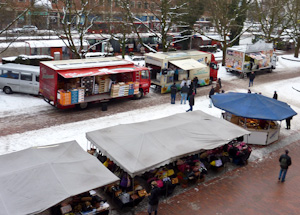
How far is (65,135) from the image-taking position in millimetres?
16109

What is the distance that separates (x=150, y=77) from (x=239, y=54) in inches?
387

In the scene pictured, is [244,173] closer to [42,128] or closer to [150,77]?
[42,128]

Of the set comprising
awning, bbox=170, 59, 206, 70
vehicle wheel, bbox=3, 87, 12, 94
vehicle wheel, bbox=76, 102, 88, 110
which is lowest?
vehicle wheel, bbox=76, 102, 88, 110

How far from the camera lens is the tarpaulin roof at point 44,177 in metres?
8.40

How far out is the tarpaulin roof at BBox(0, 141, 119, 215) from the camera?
27.6 ft

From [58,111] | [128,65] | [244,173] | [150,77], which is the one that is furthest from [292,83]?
[58,111]

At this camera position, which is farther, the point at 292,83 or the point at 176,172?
the point at 292,83

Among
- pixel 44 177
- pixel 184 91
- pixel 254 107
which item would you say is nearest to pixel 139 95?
pixel 184 91

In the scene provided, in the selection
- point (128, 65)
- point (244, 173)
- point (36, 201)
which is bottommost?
point (244, 173)

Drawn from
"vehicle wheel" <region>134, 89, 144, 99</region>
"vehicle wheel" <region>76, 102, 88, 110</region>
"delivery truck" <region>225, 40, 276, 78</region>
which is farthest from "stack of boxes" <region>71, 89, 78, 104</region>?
"delivery truck" <region>225, 40, 276, 78</region>

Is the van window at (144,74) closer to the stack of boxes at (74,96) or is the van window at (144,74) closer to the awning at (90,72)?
the awning at (90,72)

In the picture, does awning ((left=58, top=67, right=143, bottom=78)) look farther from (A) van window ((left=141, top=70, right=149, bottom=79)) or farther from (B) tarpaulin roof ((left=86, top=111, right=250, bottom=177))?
(B) tarpaulin roof ((left=86, top=111, right=250, bottom=177))

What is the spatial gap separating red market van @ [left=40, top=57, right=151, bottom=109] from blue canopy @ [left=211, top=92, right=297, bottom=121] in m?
6.35

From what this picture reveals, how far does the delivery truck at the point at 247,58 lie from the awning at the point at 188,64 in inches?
269
